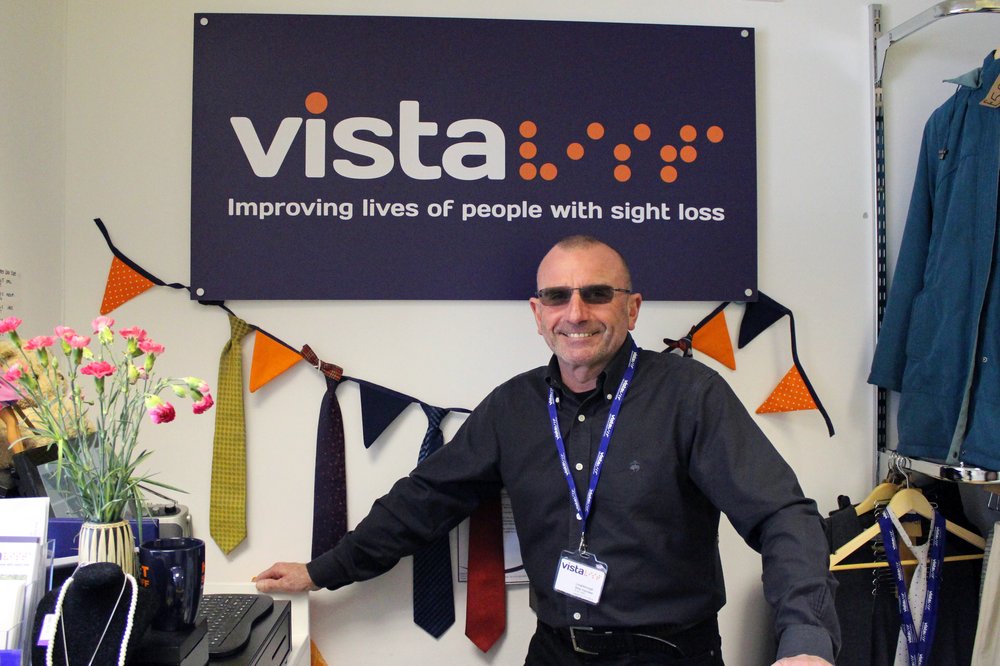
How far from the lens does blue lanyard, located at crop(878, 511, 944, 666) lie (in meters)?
2.00

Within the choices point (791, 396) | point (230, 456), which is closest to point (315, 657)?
point (230, 456)

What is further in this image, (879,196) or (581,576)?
(879,196)

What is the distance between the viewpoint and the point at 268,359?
209cm

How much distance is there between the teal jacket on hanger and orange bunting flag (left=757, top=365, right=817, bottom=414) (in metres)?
0.19

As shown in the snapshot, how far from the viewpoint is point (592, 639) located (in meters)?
1.72

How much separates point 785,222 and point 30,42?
208cm

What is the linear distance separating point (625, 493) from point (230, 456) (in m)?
1.06

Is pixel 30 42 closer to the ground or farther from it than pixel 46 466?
farther from it

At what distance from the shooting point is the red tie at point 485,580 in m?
2.10

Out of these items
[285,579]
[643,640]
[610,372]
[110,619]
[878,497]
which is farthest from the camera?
[878,497]

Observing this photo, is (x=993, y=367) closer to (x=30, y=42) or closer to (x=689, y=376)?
(x=689, y=376)

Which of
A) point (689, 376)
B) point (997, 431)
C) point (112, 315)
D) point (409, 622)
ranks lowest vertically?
point (409, 622)

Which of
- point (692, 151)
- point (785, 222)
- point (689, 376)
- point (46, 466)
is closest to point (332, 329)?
point (46, 466)

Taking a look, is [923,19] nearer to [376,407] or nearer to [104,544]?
[376,407]
